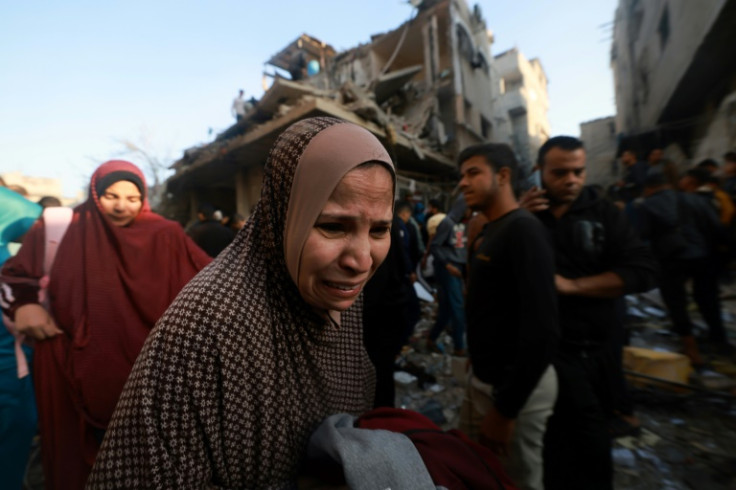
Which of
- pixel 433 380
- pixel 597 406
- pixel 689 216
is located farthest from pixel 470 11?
pixel 597 406

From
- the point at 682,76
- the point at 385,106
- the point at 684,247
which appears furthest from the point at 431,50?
the point at 684,247

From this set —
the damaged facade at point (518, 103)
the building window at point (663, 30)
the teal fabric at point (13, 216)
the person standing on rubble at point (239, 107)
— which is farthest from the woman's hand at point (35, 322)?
the damaged facade at point (518, 103)

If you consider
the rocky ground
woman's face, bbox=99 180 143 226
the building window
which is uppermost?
the building window

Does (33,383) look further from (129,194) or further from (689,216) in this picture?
(689,216)

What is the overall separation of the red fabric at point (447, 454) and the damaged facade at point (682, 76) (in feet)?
29.9

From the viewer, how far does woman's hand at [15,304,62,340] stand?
165cm

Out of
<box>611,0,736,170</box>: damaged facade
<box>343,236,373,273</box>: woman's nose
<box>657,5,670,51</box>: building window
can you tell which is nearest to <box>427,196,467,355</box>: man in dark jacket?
<box>343,236,373,273</box>: woman's nose

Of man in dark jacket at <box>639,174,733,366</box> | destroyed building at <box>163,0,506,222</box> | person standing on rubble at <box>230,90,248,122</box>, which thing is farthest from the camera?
person standing on rubble at <box>230,90,248,122</box>

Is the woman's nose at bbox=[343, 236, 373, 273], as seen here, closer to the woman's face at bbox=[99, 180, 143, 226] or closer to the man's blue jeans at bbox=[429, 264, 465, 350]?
the woman's face at bbox=[99, 180, 143, 226]

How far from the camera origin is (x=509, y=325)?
166cm

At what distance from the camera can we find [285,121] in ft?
24.4

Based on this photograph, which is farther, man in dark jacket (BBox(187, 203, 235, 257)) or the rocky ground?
man in dark jacket (BBox(187, 203, 235, 257))

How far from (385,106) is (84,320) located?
12.0 m

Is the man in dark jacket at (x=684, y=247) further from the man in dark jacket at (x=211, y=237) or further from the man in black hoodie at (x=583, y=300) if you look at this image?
the man in dark jacket at (x=211, y=237)
